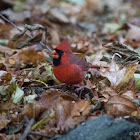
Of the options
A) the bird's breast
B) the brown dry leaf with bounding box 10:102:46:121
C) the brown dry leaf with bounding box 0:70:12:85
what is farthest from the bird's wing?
the brown dry leaf with bounding box 10:102:46:121

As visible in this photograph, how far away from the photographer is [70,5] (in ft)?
28.6

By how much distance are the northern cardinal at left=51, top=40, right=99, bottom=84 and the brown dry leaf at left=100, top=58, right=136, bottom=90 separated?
0.34 m

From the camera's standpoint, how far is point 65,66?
3143 millimetres

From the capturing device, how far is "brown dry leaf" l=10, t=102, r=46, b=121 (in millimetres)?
2408

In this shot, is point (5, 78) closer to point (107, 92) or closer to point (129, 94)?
point (107, 92)

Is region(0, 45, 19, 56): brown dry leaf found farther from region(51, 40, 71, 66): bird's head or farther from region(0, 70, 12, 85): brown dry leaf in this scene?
region(51, 40, 71, 66): bird's head

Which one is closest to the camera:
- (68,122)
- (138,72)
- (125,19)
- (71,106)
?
(68,122)

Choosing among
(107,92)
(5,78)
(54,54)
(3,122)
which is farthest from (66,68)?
(3,122)

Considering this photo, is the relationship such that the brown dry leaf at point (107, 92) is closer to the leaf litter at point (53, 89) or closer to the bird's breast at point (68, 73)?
the leaf litter at point (53, 89)

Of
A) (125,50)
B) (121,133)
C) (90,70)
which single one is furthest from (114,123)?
(125,50)

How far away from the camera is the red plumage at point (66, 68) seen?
3.08m

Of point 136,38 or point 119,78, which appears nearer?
point 119,78

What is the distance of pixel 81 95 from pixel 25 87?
0.71m

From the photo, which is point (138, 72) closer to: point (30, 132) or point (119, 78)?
point (119, 78)
